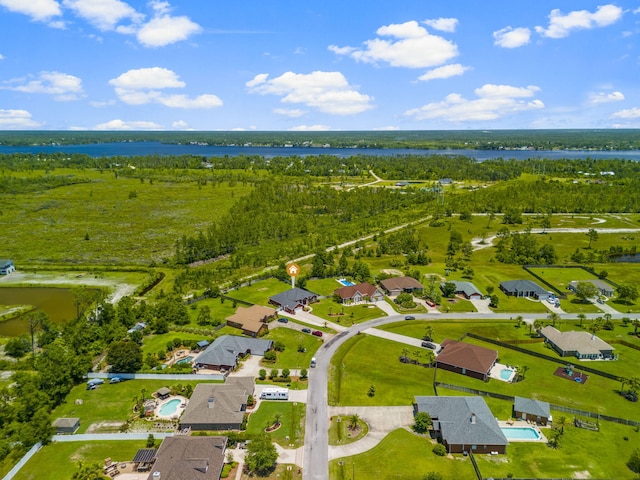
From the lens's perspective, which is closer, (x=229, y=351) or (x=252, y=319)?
(x=229, y=351)

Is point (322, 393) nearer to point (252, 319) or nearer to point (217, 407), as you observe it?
point (217, 407)

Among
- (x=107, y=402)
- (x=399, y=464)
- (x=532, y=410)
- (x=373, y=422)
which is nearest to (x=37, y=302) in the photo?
(x=107, y=402)

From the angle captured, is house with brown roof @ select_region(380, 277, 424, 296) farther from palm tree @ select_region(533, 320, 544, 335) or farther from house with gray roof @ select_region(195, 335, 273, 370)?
house with gray roof @ select_region(195, 335, 273, 370)

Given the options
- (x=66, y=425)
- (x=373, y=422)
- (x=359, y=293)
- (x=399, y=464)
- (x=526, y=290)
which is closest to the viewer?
(x=399, y=464)

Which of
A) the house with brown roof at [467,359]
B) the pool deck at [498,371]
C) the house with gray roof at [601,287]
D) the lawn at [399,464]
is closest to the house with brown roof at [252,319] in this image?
the house with brown roof at [467,359]

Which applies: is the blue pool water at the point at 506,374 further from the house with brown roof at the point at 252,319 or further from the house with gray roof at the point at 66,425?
the house with gray roof at the point at 66,425

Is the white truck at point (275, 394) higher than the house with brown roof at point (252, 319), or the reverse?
the house with brown roof at point (252, 319)
